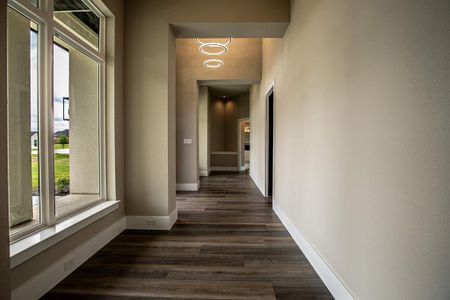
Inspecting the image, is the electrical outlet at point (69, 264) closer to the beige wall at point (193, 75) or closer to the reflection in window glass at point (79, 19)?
the reflection in window glass at point (79, 19)

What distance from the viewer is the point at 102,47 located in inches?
115

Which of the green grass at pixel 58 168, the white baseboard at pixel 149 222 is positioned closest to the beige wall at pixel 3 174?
the green grass at pixel 58 168

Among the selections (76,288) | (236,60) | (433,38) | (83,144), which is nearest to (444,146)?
(433,38)

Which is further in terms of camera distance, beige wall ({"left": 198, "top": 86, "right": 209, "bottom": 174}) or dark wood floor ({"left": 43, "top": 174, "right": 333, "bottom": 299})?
beige wall ({"left": 198, "top": 86, "right": 209, "bottom": 174})

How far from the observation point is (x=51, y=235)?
189cm

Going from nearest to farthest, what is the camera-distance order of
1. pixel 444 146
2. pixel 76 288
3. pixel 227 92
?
pixel 444 146, pixel 76 288, pixel 227 92

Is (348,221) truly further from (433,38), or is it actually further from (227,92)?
(227,92)

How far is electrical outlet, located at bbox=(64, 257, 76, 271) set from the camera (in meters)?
2.11

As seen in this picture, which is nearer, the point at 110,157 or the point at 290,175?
the point at 110,157

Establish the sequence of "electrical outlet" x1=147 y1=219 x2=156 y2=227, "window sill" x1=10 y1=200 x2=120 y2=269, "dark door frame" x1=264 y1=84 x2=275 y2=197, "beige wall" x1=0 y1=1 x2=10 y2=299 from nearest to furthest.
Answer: "beige wall" x1=0 y1=1 x2=10 y2=299 → "window sill" x1=10 y1=200 x2=120 y2=269 → "electrical outlet" x1=147 y1=219 x2=156 y2=227 → "dark door frame" x1=264 y1=84 x2=275 y2=197

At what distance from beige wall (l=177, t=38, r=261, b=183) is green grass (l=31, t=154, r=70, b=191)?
3.63m

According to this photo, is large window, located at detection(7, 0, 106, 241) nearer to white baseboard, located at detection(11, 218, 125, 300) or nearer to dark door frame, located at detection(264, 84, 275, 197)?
white baseboard, located at detection(11, 218, 125, 300)

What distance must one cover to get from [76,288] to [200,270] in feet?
3.28

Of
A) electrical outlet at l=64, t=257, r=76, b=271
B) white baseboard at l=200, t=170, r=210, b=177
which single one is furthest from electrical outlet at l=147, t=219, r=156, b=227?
white baseboard at l=200, t=170, r=210, b=177
